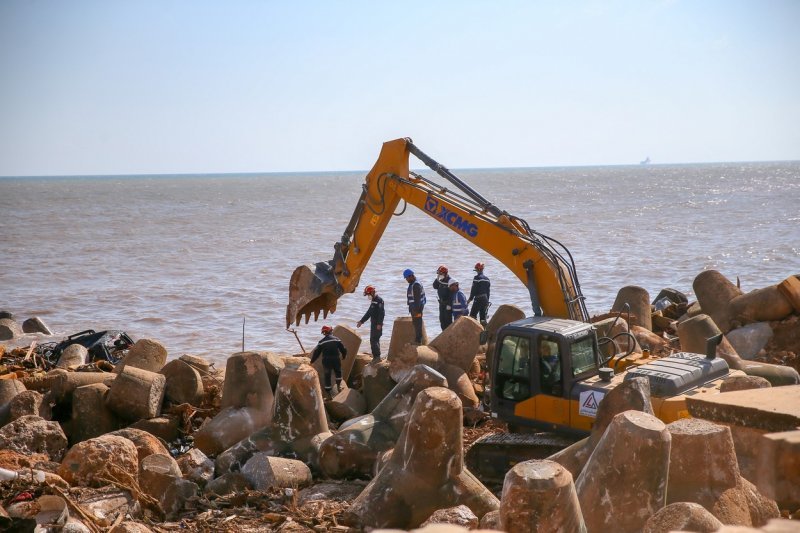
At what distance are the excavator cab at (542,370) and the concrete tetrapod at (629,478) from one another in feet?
8.63

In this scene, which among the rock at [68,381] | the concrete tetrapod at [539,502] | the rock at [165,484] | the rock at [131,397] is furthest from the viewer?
the rock at [68,381]

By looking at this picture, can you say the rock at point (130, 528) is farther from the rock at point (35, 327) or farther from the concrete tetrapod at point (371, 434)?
the rock at point (35, 327)

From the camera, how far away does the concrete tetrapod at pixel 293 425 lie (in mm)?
9898

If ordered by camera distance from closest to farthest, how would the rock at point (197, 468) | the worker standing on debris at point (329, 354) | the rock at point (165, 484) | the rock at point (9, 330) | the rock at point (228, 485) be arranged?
1. the rock at point (165, 484)
2. the rock at point (228, 485)
3. the rock at point (197, 468)
4. the worker standing on debris at point (329, 354)
5. the rock at point (9, 330)

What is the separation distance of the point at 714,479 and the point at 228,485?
4902 mm

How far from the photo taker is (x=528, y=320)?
9938 mm

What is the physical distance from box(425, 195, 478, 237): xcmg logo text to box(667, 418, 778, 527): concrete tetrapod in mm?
5006

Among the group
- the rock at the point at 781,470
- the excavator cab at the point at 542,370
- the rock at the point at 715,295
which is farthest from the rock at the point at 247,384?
the rock at the point at 715,295

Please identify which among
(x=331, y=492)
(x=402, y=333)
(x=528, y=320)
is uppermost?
(x=528, y=320)

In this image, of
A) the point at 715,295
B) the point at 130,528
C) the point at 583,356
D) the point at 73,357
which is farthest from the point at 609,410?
the point at 73,357

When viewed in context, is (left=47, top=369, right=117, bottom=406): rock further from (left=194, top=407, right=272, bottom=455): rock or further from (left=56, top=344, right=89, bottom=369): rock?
(left=56, top=344, right=89, bottom=369): rock

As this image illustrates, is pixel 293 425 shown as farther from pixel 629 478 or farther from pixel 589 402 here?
pixel 629 478

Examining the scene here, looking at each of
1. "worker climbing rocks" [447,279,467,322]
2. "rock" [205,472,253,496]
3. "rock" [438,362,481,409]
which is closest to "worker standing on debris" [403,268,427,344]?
"worker climbing rocks" [447,279,467,322]

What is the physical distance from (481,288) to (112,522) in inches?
392
